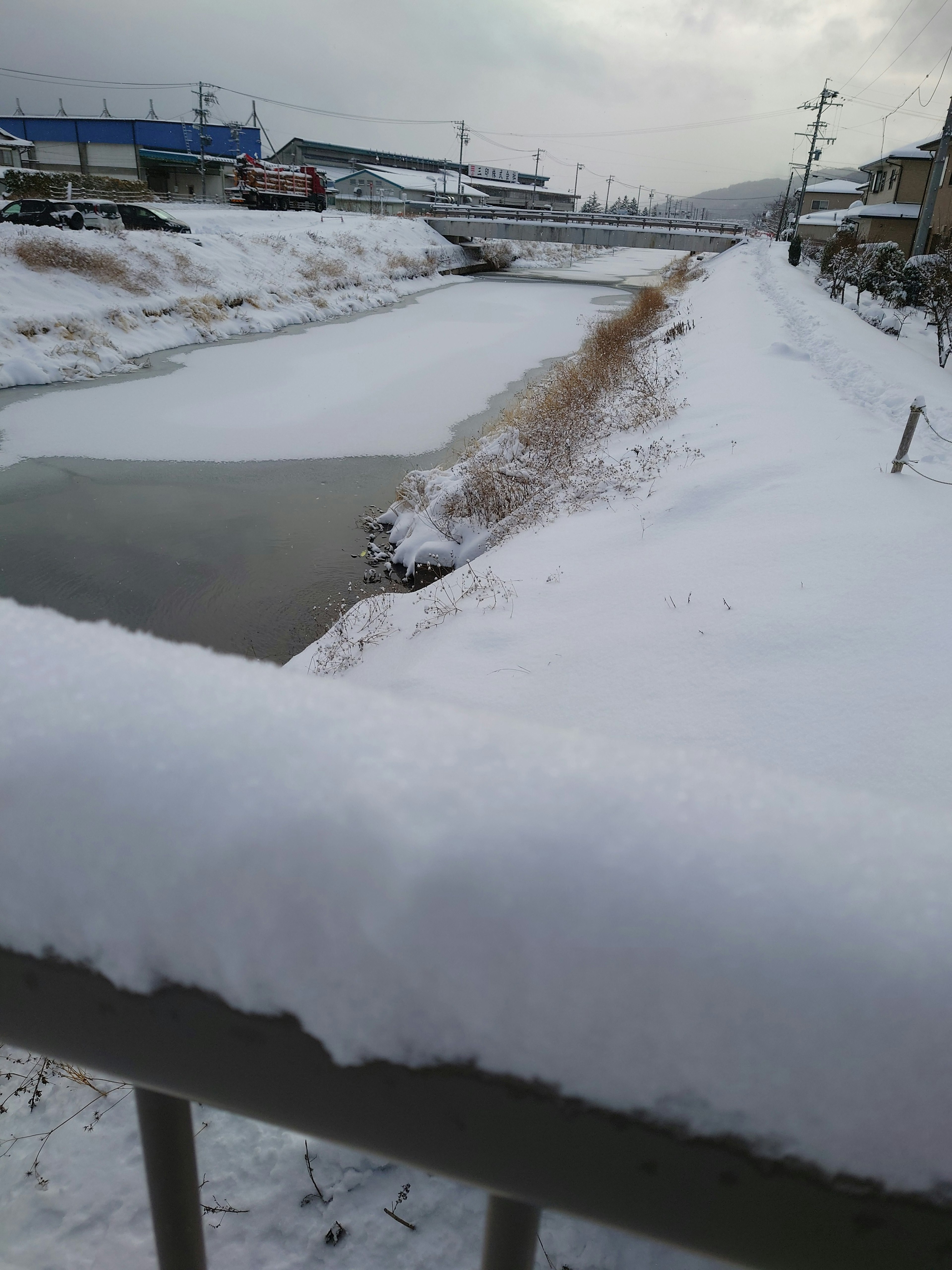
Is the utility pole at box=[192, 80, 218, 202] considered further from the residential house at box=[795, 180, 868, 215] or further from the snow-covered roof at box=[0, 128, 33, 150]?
the residential house at box=[795, 180, 868, 215]

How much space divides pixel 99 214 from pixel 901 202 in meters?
37.1

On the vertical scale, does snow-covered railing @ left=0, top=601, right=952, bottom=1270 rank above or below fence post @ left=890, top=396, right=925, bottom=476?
above

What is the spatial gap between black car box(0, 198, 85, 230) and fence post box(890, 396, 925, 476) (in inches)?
1024

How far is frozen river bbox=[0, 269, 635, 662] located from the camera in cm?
905

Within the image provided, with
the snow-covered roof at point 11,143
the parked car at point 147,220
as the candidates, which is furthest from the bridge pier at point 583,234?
the snow-covered roof at point 11,143

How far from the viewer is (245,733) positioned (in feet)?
2.16

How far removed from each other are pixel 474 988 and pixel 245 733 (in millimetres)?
280

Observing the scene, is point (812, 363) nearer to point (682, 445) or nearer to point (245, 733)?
point (682, 445)

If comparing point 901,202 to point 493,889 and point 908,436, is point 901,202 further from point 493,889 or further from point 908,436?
point 493,889

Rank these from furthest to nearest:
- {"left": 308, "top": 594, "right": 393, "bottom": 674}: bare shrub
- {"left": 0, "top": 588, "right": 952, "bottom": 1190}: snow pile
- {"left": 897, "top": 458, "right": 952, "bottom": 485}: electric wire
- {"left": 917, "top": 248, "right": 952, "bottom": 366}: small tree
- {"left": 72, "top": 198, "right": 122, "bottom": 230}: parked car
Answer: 1. {"left": 72, "top": 198, "right": 122, "bottom": 230}: parked car
2. {"left": 917, "top": 248, "right": 952, "bottom": 366}: small tree
3. {"left": 897, "top": 458, "right": 952, "bottom": 485}: electric wire
4. {"left": 308, "top": 594, "right": 393, "bottom": 674}: bare shrub
5. {"left": 0, "top": 588, "right": 952, "bottom": 1190}: snow pile

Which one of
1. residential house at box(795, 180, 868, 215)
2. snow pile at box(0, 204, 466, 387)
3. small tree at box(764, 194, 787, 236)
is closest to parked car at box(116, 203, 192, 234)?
snow pile at box(0, 204, 466, 387)

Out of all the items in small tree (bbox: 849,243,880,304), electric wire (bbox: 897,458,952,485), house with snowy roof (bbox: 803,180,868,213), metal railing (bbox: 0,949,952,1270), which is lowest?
electric wire (bbox: 897,458,952,485)

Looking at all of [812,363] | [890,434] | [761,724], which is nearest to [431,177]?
[812,363]

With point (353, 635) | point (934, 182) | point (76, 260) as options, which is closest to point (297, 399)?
point (76, 260)
